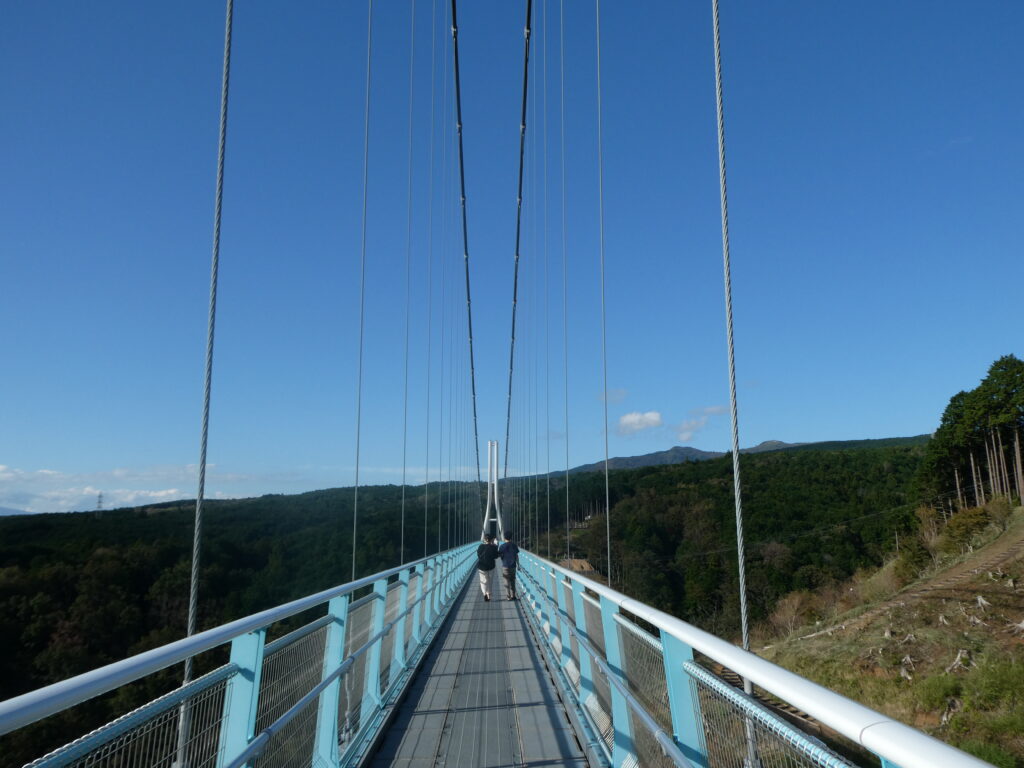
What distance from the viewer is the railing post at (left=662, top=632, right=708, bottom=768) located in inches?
80.7

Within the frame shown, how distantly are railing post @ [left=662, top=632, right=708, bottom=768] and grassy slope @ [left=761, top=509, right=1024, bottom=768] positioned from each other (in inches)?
324

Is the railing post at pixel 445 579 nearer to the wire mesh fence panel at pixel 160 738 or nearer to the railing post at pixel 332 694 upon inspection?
the railing post at pixel 332 694

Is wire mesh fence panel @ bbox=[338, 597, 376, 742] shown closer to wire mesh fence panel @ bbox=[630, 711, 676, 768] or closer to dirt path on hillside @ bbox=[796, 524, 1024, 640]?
wire mesh fence panel @ bbox=[630, 711, 676, 768]

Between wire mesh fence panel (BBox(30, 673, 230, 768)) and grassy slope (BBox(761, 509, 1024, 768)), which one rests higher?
wire mesh fence panel (BBox(30, 673, 230, 768))

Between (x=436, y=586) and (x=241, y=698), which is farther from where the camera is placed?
(x=436, y=586)

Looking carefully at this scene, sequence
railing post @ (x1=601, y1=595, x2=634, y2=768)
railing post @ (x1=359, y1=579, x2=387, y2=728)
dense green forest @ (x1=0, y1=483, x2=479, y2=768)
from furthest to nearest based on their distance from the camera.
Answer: dense green forest @ (x1=0, y1=483, x2=479, y2=768) < railing post @ (x1=359, y1=579, x2=387, y2=728) < railing post @ (x1=601, y1=595, x2=634, y2=768)

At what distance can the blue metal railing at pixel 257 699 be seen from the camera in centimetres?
140

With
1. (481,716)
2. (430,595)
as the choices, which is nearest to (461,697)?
(481,716)

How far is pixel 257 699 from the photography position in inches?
89.2

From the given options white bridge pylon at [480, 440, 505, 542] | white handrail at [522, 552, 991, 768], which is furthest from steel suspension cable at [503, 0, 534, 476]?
white handrail at [522, 552, 991, 768]

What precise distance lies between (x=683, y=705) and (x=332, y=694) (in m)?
1.73

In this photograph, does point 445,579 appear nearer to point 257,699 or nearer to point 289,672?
point 289,672

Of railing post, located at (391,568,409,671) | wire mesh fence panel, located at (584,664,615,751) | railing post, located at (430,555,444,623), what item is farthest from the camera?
railing post, located at (430,555,444,623)

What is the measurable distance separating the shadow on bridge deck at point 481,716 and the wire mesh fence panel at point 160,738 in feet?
4.89
